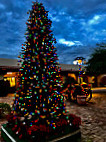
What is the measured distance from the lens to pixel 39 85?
3.48 meters

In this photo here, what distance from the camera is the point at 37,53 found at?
3.58 m

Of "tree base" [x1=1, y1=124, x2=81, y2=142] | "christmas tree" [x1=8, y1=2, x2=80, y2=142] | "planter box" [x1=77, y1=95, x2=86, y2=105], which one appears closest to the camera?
"tree base" [x1=1, y1=124, x2=81, y2=142]

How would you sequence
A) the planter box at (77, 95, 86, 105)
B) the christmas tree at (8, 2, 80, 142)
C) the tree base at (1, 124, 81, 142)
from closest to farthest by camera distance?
the tree base at (1, 124, 81, 142), the christmas tree at (8, 2, 80, 142), the planter box at (77, 95, 86, 105)

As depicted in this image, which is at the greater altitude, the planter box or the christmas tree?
the christmas tree

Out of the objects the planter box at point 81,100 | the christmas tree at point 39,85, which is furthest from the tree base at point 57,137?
the planter box at point 81,100

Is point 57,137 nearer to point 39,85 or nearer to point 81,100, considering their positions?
point 39,85

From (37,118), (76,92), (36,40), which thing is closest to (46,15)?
(36,40)

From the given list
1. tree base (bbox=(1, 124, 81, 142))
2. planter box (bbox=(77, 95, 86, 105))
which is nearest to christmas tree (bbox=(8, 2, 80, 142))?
tree base (bbox=(1, 124, 81, 142))

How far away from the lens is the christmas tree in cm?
348

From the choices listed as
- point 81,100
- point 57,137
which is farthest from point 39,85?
point 81,100

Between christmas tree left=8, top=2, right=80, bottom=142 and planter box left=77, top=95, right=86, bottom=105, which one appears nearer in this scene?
christmas tree left=8, top=2, right=80, bottom=142

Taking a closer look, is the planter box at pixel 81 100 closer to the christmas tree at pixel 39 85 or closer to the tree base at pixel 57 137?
the christmas tree at pixel 39 85

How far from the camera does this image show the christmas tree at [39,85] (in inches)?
137

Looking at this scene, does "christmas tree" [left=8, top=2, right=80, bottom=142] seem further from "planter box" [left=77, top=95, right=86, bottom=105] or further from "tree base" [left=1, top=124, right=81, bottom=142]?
"planter box" [left=77, top=95, right=86, bottom=105]
